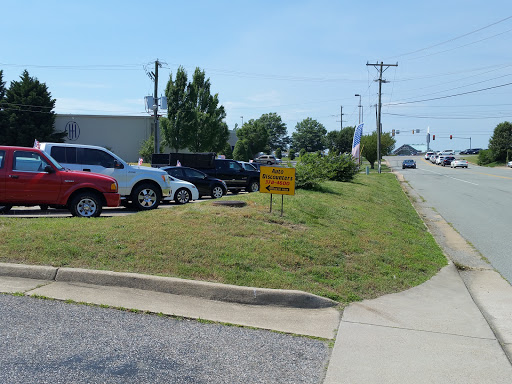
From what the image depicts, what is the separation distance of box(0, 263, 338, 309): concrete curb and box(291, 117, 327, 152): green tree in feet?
441

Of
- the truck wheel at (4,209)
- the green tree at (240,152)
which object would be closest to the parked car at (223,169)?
the truck wheel at (4,209)

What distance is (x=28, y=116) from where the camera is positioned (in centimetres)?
5041

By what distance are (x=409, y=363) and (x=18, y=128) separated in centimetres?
5315

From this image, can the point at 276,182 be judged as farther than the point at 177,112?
No

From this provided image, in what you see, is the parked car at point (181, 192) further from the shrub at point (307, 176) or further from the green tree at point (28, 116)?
the green tree at point (28, 116)

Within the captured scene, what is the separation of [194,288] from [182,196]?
1124cm

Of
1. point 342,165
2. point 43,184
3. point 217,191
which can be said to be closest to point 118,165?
point 43,184

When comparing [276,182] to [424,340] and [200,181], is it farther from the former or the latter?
[200,181]

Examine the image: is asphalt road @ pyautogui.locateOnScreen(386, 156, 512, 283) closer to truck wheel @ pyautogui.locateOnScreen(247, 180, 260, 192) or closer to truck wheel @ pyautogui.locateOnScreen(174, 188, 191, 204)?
truck wheel @ pyautogui.locateOnScreen(247, 180, 260, 192)

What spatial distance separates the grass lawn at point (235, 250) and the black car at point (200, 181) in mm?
9738

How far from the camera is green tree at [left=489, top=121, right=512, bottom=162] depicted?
7575cm

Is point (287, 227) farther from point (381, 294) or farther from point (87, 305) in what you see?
point (87, 305)

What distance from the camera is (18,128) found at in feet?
164

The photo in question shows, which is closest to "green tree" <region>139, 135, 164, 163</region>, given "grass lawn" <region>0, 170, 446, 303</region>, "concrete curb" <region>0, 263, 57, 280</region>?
"grass lawn" <region>0, 170, 446, 303</region>
